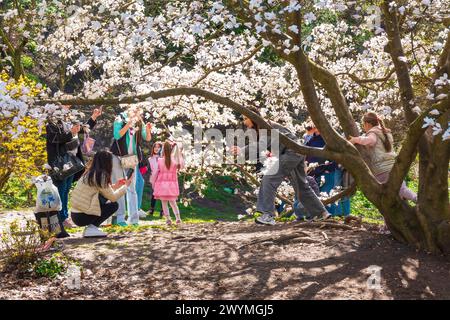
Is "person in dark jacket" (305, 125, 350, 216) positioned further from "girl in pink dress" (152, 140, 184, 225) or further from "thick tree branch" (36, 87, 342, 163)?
"thick tree branch" (36, 87, 342, 163)

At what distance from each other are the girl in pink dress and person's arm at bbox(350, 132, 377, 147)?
410cm

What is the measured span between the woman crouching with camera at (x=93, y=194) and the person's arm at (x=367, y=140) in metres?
3.07

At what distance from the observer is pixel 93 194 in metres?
9.02

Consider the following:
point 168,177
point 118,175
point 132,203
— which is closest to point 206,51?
point 168,177

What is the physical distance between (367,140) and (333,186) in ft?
9.90

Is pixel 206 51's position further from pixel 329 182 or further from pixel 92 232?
pixel 92 232

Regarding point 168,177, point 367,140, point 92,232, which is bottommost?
point 92,232

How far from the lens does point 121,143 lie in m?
10.9

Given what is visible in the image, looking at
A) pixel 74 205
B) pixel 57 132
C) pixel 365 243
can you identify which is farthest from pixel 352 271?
pixel 57 132

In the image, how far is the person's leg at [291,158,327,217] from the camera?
9555mm

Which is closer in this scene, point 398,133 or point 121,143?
point 121,143
